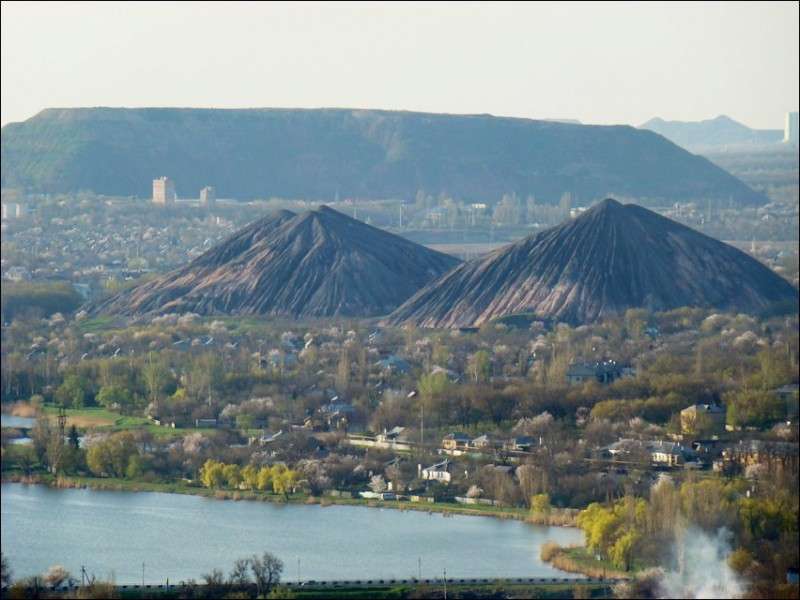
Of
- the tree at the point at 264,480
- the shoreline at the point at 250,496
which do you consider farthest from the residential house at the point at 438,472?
the tree at the point at 264,480

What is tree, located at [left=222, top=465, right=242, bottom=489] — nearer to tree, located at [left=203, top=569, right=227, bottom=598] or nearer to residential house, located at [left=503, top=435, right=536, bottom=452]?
residential house, located at [left=503, top=435, right=536, bottom=452]

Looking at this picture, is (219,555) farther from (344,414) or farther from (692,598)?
(344,414)

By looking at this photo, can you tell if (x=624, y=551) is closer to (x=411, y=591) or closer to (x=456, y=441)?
(x=411, y=591)

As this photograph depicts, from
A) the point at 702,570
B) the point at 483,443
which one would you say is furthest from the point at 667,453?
the point at 702,570

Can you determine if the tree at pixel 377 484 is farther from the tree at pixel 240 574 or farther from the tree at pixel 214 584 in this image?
the tree at pixel 214 584

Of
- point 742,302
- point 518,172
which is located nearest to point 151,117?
point 518,172

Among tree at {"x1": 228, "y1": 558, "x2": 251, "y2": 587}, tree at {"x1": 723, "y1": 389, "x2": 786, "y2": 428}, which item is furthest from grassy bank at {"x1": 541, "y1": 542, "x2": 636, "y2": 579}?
tree at {"x1": 723, "y1": 389, "x2": 786, "y2": 428}
